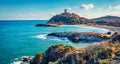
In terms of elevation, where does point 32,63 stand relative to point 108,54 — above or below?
below

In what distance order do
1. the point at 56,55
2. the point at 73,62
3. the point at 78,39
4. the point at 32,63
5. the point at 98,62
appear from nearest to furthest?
1. the point at 98,62
2. the point at 73,62
3. the point at 56,55
4. the point at 32,63
5. the point at 78,39

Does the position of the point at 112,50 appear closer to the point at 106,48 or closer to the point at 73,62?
the point at 106,48

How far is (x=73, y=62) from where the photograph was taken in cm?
1878

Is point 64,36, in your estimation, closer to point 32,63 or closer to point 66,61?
point 32,63

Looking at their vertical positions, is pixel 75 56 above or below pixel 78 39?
above

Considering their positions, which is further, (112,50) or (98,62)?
(112,50)

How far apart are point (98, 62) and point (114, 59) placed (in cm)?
144

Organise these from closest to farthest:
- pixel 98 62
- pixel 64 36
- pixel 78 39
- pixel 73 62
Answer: pixel 98 62 → pixel 73 62 → pixel 78 39 → pixel 64 36

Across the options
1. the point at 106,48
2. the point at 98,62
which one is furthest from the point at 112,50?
the point at 98,62

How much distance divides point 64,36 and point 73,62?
2888 inches

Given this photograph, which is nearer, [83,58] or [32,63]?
[83,58]

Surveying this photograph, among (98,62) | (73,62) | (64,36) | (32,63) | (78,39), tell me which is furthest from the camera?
(64,36)

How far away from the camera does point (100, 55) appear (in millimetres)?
18578

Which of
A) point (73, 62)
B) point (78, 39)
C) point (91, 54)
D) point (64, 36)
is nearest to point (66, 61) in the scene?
point (73, 62)
